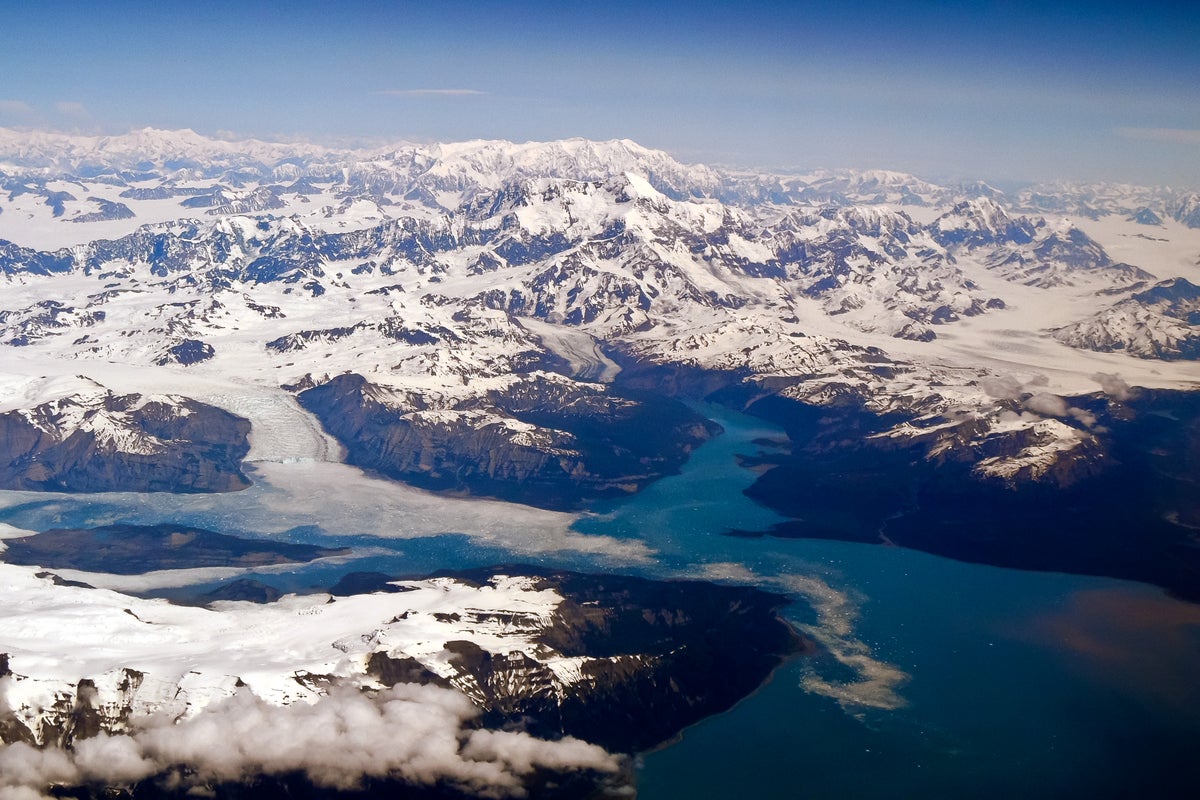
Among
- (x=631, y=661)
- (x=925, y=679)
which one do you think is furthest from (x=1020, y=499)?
(x=631, y=661)

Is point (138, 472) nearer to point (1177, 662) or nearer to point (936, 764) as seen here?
point (936, 764)

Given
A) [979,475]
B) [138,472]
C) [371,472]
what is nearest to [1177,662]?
[979,475]

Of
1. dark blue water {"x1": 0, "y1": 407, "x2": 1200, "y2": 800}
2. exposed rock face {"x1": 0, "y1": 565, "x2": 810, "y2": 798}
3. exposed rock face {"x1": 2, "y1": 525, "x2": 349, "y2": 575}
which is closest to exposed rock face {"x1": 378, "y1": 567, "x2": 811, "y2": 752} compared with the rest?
exposed rock face {"x1": 0, "y1": 565, "x2": 810, "y2": 798}

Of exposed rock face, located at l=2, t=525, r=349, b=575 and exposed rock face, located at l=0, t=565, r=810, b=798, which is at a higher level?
exposed rock face, located at l=0, t=565, r=810, b=798

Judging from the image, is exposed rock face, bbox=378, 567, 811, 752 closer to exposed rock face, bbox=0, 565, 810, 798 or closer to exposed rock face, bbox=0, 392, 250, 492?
exposed rock face, bbox=0, 565, 810, 798

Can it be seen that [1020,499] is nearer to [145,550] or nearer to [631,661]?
[631,661]

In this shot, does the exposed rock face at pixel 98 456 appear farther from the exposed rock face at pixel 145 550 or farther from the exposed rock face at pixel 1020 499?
the exposed rock face at pixel 1020 499

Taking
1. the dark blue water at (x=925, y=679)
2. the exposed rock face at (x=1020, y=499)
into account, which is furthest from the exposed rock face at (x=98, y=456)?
the exposed rock face at (x=1020, y=499)
